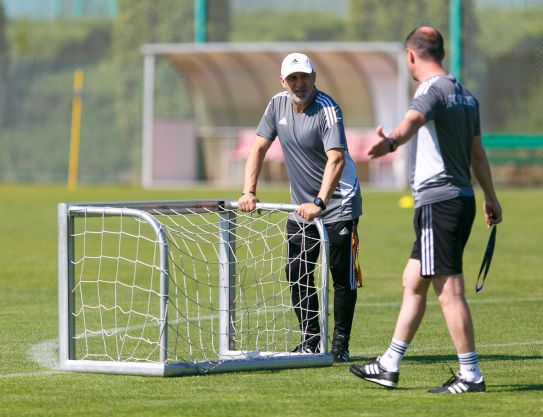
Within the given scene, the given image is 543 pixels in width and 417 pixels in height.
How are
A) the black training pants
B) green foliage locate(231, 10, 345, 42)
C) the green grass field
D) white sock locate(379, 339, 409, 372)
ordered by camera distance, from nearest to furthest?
1. the green grass field
2. white sock locate(379, 339, 409, 372)
3. the black training pants
4. green foliage locate(231, 10, 345, 42)

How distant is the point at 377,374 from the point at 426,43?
71.1 inches

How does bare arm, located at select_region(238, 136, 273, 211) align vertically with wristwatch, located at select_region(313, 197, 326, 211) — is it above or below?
above

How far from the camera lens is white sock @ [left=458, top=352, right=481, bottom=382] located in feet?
23.3

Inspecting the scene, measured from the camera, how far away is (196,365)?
7758 mm

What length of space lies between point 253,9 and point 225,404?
3064 cm

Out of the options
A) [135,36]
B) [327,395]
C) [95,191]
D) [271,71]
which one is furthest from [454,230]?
[135,36]

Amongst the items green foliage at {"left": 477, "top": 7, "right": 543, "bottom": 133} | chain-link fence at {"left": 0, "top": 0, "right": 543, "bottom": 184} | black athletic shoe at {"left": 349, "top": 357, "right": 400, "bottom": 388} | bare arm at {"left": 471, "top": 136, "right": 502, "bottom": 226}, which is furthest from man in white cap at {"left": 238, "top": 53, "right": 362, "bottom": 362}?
green foliage at {"left": 477, "top": 7, "right": 543, "bottom": 133}

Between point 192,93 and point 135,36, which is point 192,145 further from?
point 135,36

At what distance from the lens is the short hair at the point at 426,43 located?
23.0ft

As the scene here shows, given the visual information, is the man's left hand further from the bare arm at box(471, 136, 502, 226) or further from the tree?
the tree

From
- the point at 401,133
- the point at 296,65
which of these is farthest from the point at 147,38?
the point at 401,133

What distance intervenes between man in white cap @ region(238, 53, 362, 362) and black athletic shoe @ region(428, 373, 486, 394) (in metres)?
1.39

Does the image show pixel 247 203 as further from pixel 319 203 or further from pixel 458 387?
pixel 458 387

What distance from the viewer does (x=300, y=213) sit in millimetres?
8016
